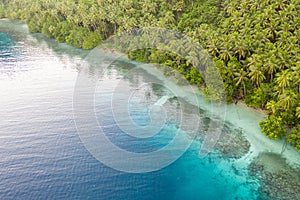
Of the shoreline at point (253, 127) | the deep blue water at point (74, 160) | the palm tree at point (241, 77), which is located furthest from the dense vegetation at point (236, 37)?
the deep blue water at point (74, 160)

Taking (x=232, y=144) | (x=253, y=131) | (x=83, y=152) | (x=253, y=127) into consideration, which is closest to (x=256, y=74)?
(x=253, y=127)

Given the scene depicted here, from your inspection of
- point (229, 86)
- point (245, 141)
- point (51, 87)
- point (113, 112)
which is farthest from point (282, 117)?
point (51, 87)

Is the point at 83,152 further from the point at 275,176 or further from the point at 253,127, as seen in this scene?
the point at 253,127

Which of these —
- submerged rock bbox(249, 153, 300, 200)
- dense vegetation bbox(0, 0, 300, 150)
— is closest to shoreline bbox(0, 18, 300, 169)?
submerged rock bbox(249, 153, 300, 200)

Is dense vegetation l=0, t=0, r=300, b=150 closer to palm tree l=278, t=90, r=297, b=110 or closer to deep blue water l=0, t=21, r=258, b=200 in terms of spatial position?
palm tree l=278, t=90, r=297, b=110

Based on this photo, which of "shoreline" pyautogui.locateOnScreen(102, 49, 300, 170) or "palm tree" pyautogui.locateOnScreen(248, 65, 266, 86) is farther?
"palm tree" pyautogui.locateOnScreen(248, 65, 266, 86)

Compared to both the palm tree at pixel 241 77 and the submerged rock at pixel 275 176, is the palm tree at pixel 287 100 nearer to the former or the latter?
the submerged rock at pixel 275 176
